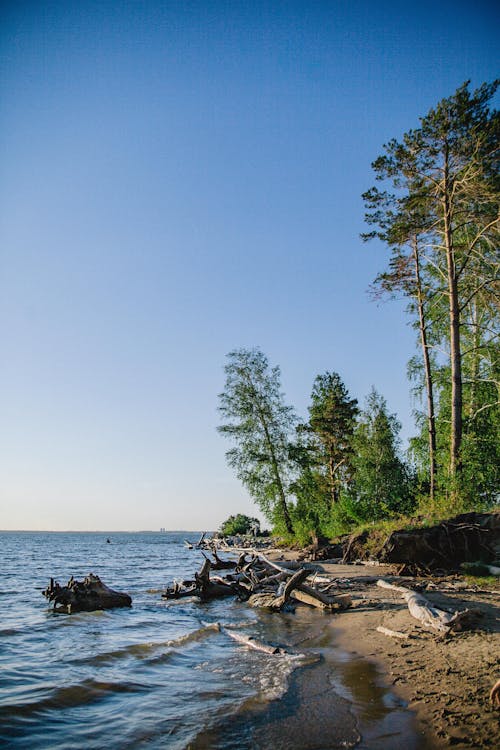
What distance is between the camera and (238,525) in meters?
68.0

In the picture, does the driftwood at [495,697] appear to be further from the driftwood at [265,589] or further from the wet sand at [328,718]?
the driftwood at [265,589]

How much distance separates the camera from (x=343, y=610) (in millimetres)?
11656

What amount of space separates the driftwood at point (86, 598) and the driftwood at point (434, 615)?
9488mm

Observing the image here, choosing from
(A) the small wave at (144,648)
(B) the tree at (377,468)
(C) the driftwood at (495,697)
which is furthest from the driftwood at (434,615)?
(B) the tree at (377,468)

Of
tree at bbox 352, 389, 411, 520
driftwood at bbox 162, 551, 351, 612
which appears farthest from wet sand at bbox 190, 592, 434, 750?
tree at bbox 352, 389, 411, 520

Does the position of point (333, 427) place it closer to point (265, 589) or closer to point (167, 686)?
point (265, 589)

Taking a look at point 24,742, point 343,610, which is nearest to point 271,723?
point 24,742

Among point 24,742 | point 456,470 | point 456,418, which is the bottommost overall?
point 24,742

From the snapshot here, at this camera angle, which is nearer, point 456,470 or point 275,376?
point 456,470

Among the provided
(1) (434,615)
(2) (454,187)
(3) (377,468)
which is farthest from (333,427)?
(1) (434,615)

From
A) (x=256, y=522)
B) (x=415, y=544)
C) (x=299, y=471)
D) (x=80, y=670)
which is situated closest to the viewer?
(x=80, y=670)

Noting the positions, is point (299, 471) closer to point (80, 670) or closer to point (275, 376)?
point (275, 376)

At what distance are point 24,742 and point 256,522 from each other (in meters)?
69.0

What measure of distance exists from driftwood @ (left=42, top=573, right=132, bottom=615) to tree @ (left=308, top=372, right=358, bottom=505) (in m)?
Answer: 25.4
